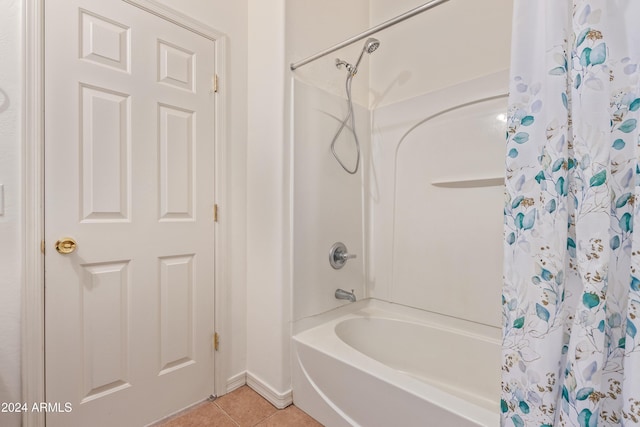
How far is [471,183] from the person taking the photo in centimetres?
164

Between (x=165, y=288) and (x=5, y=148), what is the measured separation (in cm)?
85

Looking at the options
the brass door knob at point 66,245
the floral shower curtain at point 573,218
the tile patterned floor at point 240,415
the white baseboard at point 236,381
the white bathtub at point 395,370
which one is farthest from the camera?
the white baseboard at point 236,381

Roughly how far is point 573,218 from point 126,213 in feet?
5.54

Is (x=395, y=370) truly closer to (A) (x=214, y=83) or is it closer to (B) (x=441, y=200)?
(B) (x=441, y=200)

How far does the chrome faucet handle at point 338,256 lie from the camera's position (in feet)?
6.00

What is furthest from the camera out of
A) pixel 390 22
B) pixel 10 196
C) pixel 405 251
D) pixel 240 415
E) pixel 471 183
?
pixel 405 251

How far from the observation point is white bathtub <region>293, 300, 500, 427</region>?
1104mm

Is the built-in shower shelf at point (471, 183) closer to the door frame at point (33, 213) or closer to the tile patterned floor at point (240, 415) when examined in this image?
the tile patterned floor at point (240, 415)

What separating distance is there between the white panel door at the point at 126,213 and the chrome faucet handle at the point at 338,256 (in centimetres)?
72

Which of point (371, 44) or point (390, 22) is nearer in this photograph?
point (390, 22)

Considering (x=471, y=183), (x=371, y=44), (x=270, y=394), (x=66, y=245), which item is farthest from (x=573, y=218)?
(x=66, y=245)

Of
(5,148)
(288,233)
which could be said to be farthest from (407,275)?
(5,148)

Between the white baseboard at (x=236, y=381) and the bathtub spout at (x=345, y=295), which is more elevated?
the bathtub spout at (x=345, y=295)

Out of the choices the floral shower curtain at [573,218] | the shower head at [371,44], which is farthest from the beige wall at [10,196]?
the floral shower curtain at [573,218]
